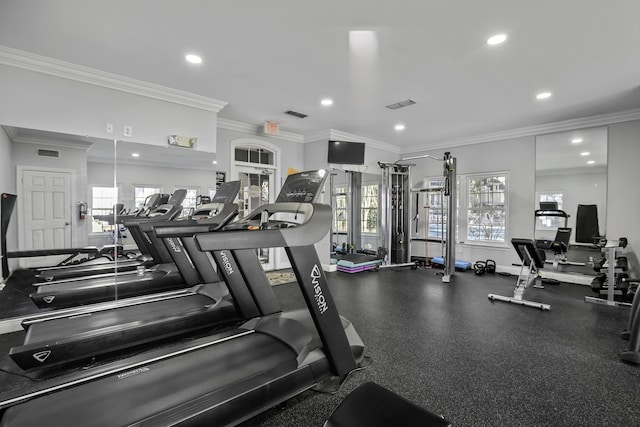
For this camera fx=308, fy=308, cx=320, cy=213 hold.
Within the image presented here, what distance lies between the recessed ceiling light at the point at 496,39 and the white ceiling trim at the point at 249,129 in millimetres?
3979

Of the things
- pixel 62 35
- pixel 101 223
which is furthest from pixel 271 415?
pixel 62 35

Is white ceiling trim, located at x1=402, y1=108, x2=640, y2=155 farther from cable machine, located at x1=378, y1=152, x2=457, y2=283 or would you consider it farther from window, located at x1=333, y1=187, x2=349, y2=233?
window, located at x1=333, y1=187, x2=349, y2=233

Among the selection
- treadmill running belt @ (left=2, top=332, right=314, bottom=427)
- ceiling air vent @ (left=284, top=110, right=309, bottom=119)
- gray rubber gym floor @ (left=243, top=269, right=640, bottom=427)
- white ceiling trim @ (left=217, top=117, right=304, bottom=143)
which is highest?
ceiling air vent @ (left=284, top=110, right=309, bottom=119)

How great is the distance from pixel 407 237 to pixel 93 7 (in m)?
6.25

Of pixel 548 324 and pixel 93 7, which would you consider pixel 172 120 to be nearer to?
pixel 93 7

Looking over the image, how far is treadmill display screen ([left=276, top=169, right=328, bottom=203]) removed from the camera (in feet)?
6.68

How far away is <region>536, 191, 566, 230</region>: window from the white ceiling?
5.12ft

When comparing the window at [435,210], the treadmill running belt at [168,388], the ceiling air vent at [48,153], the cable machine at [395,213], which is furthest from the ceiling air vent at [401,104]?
the ceiling air vent at [48,153]

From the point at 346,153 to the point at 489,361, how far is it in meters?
4.55

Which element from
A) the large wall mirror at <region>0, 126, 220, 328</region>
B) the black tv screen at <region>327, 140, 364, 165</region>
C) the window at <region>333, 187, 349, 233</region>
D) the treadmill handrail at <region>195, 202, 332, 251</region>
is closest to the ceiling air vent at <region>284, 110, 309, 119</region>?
the black tv screen at <region>327, 140, 364, 165</region>

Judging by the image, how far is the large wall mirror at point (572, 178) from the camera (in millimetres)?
5203

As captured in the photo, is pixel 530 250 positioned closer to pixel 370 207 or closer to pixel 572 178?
pixel 572 178

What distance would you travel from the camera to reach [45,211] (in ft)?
11.0

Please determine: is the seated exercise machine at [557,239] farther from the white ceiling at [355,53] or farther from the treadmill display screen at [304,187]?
the treadmill display screen at [304,187]
